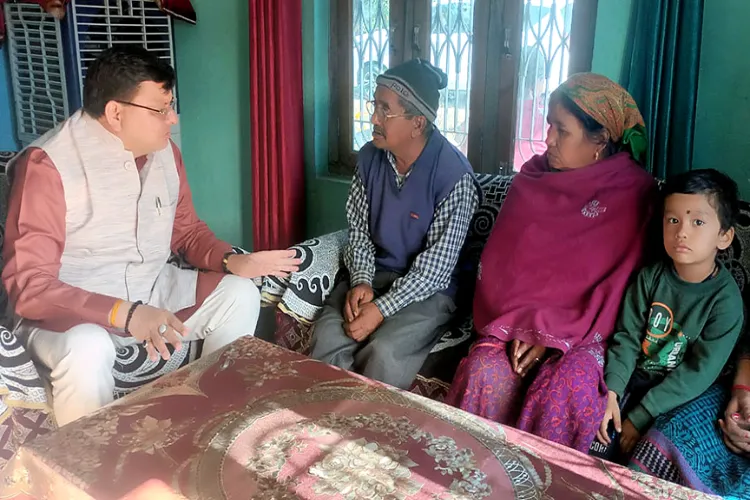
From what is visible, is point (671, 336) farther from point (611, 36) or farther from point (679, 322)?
point (611, 36)

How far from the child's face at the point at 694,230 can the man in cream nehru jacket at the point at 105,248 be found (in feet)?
3.80

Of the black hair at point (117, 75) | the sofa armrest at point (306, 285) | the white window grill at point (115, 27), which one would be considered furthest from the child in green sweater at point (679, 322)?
the white window grill at point (115, 27)

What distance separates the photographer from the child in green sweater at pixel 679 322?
1578 millimetres

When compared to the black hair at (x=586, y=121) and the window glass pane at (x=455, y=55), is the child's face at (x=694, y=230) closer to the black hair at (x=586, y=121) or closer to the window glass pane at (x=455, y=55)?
the black hair at (x=586, y=121)

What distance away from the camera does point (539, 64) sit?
2393 mm

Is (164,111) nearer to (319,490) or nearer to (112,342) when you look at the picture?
(112,342)

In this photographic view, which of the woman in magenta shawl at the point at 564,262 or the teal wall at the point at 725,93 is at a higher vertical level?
the teal wall at the point at 725,93

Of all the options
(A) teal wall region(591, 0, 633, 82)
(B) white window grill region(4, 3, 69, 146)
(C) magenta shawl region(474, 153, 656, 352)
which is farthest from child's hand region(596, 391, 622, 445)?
(B) white window grill region(4, 3, 69, 146)

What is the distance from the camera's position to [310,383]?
1.45 meters

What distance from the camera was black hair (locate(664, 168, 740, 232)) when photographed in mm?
1578

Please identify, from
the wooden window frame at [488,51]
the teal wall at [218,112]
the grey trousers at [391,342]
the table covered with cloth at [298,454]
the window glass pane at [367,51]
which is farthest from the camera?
the teal wall at [218,112]

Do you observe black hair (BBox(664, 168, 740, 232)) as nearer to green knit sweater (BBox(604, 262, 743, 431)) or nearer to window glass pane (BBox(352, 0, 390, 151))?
green knit sweater (BBox(604, 262, 743, 431))

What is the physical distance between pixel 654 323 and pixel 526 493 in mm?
775

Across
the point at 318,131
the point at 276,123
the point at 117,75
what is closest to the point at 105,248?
the point at 117,75
